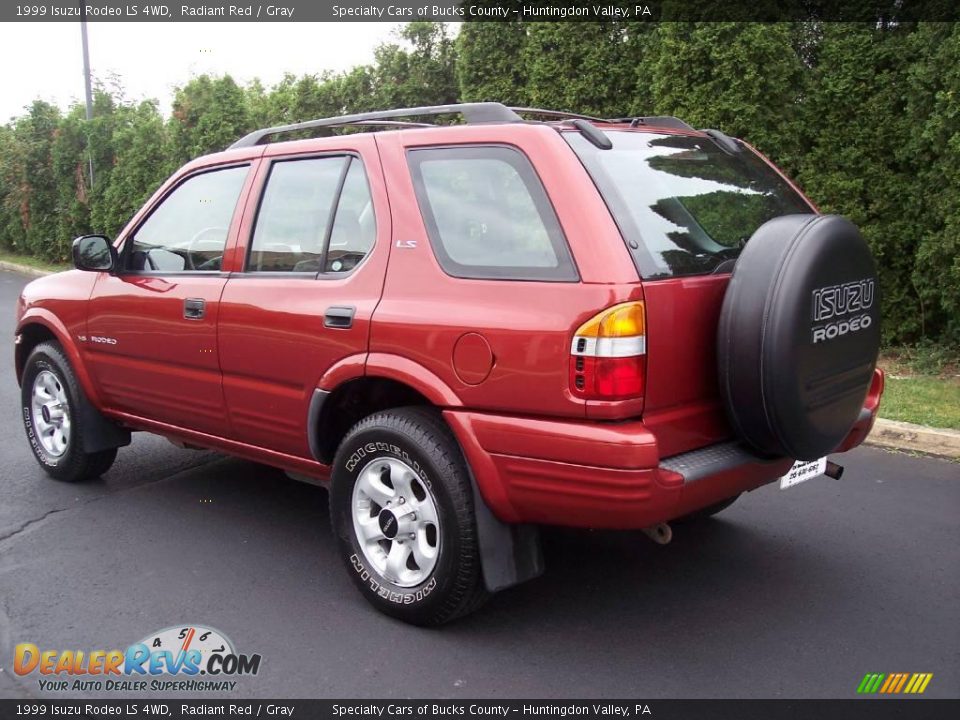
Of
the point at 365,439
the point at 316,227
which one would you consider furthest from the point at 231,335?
the point at 365,439

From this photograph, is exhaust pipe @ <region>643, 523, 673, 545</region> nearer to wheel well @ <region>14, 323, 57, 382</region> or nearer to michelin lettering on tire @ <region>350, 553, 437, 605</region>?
michelin lettering on tire @ <region>350, 553, 437, 605</region>

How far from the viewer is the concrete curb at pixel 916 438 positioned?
5648 millimetres

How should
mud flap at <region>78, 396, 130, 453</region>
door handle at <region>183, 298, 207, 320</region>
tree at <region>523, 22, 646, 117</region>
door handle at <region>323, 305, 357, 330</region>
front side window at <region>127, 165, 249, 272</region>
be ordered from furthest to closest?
tree at <region>523, 22, 646, 117</region>
mud flap at <region>78, 396, 130, 453</region>
front side window at <region>127, 165, 249, 272</region>
door handle at <region>183, 298, 207, 320</region>
door handle at <region>323, 305, 357, 330</region>

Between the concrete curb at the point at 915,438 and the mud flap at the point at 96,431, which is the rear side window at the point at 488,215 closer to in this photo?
the mud flap at the point at 96,431

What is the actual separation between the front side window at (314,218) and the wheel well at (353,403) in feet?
1.61

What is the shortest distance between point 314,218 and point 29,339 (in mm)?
2589

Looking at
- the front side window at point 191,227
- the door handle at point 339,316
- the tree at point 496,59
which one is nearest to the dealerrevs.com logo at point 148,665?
the door handle at point 339,316

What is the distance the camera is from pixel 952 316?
298 inches

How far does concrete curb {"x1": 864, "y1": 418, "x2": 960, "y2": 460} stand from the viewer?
5.65 meters

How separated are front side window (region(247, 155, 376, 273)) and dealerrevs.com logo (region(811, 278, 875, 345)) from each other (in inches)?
67.1

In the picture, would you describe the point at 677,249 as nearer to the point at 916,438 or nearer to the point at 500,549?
the point at 500,549

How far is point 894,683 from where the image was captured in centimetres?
305

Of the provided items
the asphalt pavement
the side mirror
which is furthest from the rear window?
the side mirror

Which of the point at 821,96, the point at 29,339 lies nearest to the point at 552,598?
the point at 29,339
